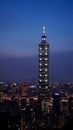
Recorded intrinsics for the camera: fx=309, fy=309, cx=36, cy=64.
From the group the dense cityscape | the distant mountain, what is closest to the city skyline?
the distant mountain

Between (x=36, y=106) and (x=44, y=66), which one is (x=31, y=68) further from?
(x=36, y=106)

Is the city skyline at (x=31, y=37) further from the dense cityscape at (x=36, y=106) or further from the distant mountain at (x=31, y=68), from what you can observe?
the dense cityscape at (x=36, y=106)

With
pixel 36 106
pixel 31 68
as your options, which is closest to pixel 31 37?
pixel 31 68

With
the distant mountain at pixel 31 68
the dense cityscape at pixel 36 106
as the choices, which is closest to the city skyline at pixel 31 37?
the distant mountain at pixel 31 68

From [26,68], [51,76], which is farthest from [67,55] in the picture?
[26,68]

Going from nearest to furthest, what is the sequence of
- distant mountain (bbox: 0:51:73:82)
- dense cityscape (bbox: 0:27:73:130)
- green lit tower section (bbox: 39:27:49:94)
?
dense cityscape (bbox: 0:27:73:130) < distant mountain (bbox: 0:51:73:82) < green lit tower section (bbox: 39:27:49:94)

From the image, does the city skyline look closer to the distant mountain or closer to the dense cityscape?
the distant mountain
